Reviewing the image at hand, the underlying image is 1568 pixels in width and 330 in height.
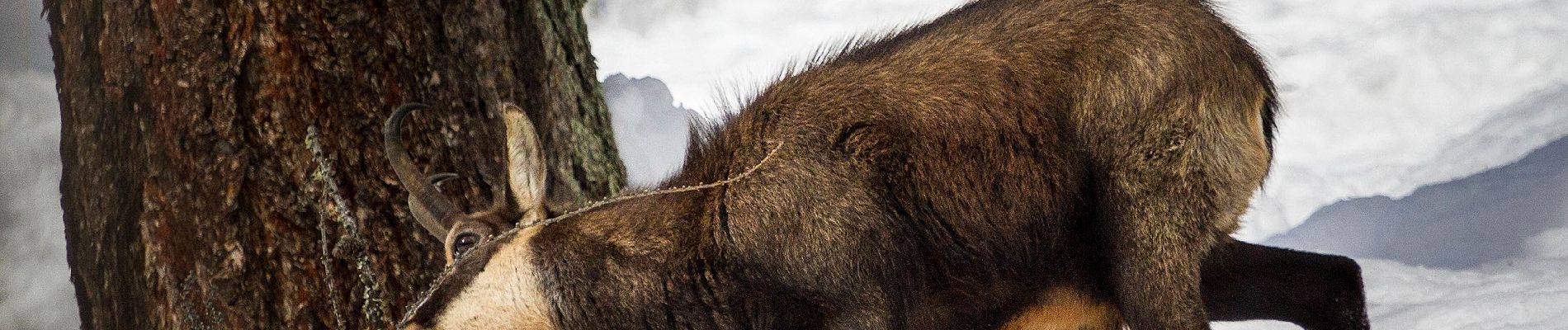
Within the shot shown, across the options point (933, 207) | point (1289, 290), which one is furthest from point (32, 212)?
point (1289, 290)

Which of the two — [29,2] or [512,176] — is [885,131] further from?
[29,2]

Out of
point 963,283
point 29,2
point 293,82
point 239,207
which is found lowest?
point 963,283

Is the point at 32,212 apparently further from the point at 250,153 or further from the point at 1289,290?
the point at 1289,290

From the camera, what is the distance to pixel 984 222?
2779mm

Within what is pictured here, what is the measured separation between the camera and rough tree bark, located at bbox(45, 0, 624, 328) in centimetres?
293

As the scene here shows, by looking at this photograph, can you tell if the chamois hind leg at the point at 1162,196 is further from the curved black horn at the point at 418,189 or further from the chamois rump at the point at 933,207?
the curved black horn at the point at 418,189

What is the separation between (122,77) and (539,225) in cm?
107

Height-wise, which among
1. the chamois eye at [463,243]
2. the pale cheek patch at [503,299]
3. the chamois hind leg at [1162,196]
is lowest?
the chamois hind leg at [1162,196]

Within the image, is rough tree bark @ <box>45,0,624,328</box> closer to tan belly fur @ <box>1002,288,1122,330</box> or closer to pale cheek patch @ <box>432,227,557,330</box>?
pale cheek patch @ <box>432,227,557,330</box>

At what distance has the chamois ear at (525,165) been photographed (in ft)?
8.55

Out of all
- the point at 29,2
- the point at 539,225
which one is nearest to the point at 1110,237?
the point at 539,225

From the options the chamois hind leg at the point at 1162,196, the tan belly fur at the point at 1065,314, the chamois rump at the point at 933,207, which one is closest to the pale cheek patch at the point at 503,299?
the chamois rump at the point at 933,207

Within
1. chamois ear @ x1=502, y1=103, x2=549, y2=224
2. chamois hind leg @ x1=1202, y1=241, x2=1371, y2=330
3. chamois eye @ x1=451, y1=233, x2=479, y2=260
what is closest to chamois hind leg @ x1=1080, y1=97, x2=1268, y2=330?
chamois hind leg @ x1=1202, y1=241, x2=1371, y2=330

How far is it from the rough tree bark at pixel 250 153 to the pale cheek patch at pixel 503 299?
0.54ft
